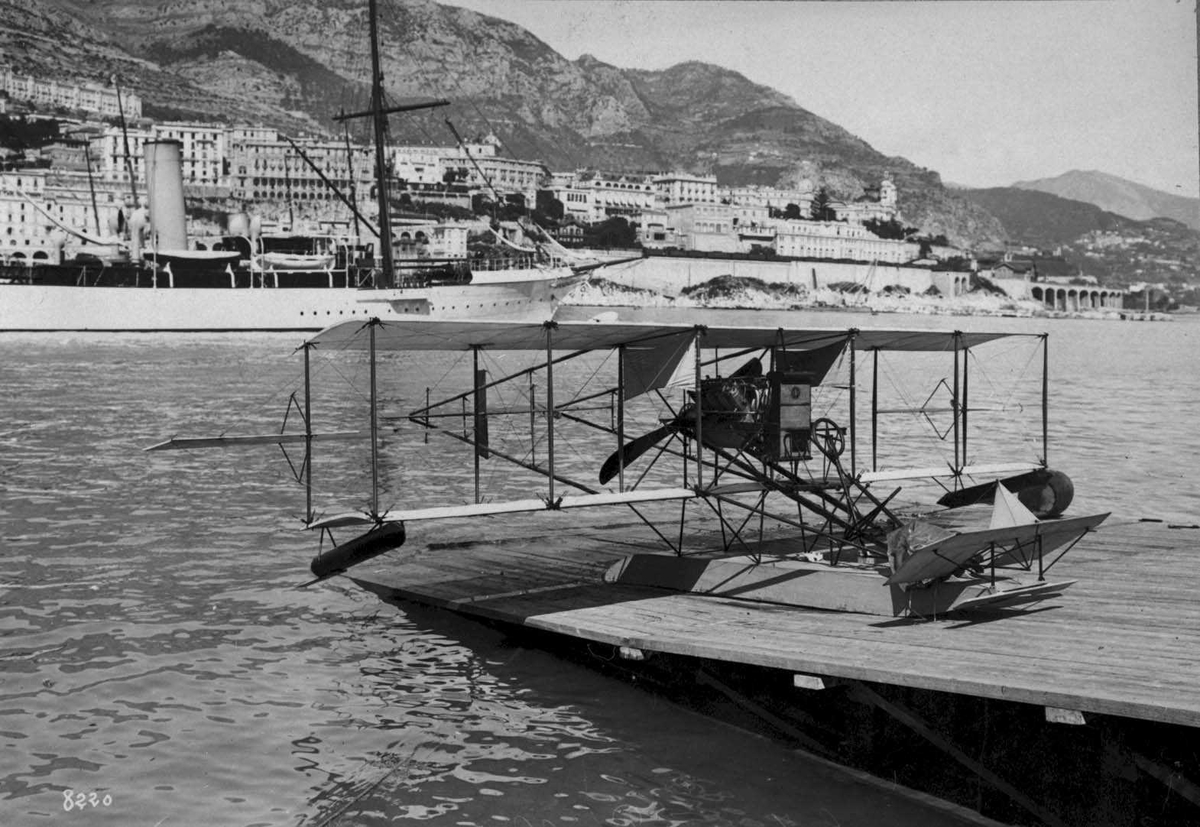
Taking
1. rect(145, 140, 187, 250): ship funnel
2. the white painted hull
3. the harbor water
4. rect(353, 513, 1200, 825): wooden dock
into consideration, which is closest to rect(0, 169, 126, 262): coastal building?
rect(145, 140, 187, 250): ship funnel

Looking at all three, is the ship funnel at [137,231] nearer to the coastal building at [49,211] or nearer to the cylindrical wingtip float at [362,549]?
the coastal building at [49,211]

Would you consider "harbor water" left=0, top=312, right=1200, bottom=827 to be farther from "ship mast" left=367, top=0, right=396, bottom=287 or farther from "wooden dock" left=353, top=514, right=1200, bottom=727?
"ship mast" left=367, top=0, right=396, bottom=287

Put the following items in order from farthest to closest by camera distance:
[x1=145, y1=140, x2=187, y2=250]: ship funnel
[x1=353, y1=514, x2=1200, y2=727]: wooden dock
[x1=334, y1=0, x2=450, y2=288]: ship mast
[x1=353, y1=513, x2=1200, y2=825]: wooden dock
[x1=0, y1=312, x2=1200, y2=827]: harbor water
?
1. [x1=145, y1=140, x2=187, y2=250]: ship funnel
2. [x1=334, y1=0, x2=450, y2=288]: ship mast
3. [x1=0, y1=312, x2=1200, y2=827]: harbor water
4. [x1=353, y1=514, x2=1200, y2=727]: wooden dock
5. [x1=353, y1=513, x2=1200, y2=825]: wooden dock

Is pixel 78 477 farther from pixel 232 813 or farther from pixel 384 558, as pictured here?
pixel 232 813

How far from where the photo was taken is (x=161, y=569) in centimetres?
1717

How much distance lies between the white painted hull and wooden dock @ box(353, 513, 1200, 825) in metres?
74.9

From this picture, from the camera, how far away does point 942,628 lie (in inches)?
426

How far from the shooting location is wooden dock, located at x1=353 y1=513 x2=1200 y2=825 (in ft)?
27.6

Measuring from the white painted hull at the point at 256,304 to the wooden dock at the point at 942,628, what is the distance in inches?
2949

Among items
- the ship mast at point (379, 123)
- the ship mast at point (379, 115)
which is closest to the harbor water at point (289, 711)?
the ship mast at point (379, 115)

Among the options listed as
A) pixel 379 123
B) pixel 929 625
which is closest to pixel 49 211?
pixel 379 123

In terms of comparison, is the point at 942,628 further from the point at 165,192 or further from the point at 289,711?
the point at 165,192

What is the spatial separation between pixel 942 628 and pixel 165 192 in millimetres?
108122

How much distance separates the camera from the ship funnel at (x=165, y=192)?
350 feet
